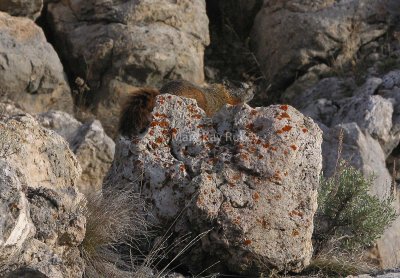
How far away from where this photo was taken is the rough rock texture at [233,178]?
5.46 metres

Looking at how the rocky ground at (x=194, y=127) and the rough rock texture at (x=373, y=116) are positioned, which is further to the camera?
the rough rock texture at (x=373, y=116)

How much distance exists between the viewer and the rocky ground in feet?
17.3

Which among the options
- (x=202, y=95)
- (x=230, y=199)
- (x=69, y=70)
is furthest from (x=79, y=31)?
(x=230, y=199)

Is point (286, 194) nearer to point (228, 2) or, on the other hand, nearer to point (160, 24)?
point (160, 24)

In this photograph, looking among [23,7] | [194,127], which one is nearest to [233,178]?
[194,127]

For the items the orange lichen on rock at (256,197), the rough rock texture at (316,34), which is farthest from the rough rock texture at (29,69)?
the orange lichen on rock at (256,197)

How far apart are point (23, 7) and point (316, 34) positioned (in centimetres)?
449

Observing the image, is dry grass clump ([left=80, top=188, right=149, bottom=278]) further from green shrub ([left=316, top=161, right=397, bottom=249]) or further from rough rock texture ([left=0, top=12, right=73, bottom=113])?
rough rock texture ([left=0, top=12, right=73, bottom=113])

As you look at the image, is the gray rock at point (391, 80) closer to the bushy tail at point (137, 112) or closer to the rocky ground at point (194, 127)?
the rocky ground at point (194, 127)

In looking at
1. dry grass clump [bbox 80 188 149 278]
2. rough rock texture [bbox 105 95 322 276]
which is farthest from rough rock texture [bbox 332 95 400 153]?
dry grass clump [bbox 80 188 149 278]

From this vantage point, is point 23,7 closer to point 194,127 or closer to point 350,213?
point 194,127

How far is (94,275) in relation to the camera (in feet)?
16.8

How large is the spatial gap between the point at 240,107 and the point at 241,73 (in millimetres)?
7967

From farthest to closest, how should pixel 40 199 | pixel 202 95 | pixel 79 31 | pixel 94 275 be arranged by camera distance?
pixel 79 31 < pixel 202 95 < pixel 94 275 < pixel 40 199
